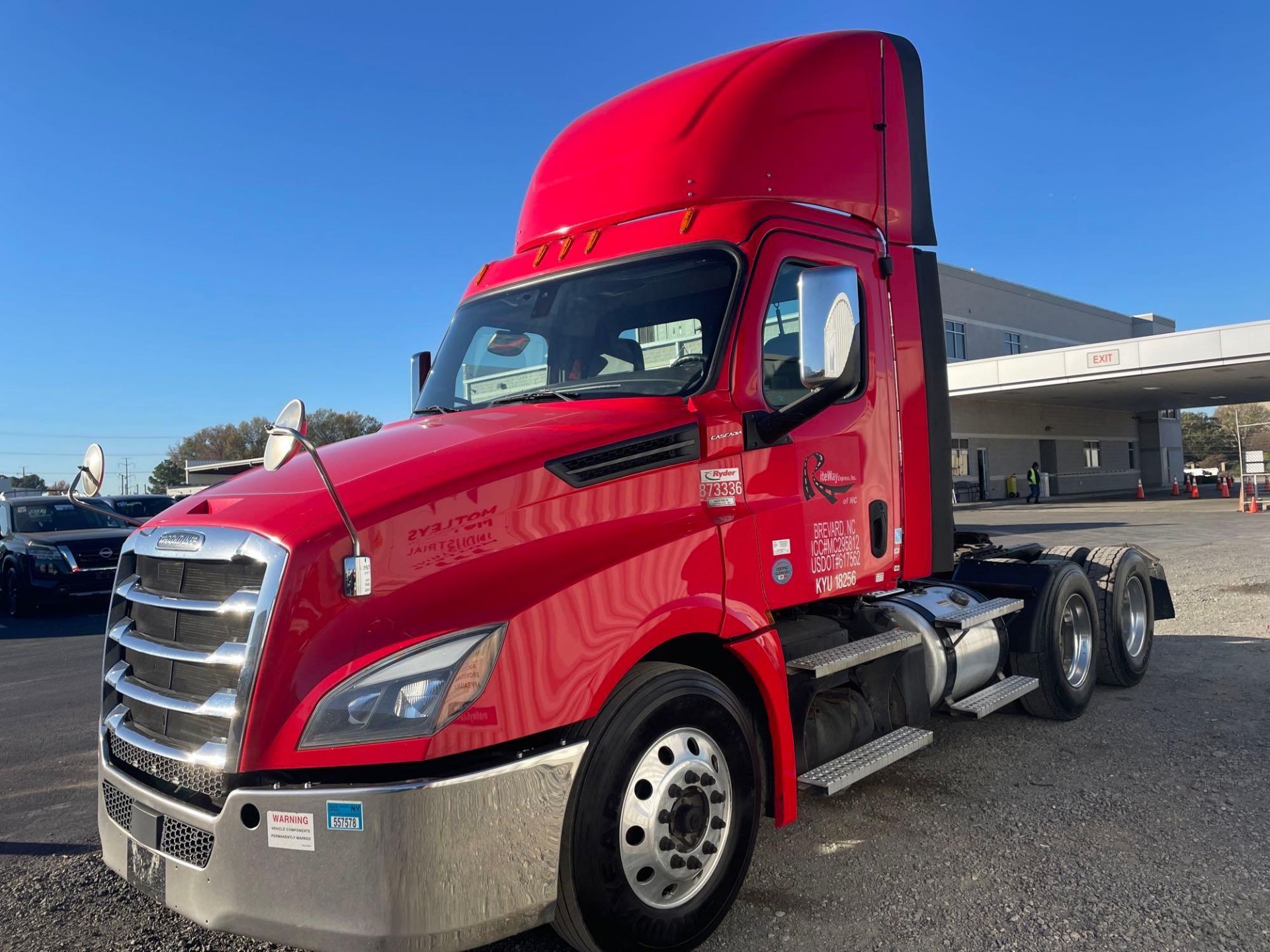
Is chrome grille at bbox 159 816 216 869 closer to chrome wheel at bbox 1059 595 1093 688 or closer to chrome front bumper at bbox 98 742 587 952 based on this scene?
chrome front bumper at bbox 98 742 587 952

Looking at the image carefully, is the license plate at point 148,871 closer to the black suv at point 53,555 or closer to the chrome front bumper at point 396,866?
the chrome front bumper at point 396,866

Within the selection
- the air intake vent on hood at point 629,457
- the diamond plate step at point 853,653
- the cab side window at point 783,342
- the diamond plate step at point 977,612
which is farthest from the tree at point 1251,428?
the air intake vent on hood at point 629,457

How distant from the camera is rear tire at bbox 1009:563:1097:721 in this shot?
6.00m

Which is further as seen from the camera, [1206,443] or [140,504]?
[1206,443]

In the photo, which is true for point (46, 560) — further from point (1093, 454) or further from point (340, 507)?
point (1093, 454)

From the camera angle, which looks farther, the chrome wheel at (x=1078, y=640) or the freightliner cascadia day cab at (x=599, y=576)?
the chrome wheel at (x=1078, y=640)

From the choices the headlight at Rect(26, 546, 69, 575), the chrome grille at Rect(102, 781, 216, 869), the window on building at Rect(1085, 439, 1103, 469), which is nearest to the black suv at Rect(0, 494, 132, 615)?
the headlight at Rect(26, 546, 69, 575)

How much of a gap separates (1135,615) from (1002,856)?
4055 millimetres

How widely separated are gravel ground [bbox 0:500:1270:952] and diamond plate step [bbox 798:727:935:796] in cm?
40

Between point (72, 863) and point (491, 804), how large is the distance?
2844mm

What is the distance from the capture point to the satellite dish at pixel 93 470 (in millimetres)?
3777

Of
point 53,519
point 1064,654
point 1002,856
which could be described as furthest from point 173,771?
point 53,519

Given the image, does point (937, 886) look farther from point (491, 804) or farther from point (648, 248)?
point (648, 248)

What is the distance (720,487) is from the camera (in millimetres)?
3605
